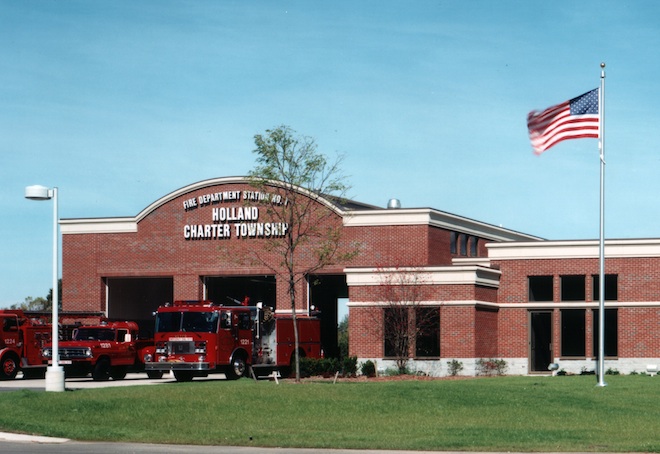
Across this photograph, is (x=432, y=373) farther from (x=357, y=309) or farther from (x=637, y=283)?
(x=637, y=283)

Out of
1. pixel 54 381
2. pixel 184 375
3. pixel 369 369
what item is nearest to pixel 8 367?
pixel 184 375

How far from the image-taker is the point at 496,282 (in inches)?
1983

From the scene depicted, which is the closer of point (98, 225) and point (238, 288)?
point (98, 225)

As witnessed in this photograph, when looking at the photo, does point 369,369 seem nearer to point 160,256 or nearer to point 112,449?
point 160,256

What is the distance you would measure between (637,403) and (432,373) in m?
18.4

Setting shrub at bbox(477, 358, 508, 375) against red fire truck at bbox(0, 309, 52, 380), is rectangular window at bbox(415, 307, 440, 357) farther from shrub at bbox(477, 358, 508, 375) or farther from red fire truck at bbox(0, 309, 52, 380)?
red fire truck at bbox(0, 309, 52, 380)

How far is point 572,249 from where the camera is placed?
4969cm

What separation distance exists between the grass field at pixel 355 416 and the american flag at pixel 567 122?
853 centimetres

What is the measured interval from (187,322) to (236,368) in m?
2.51

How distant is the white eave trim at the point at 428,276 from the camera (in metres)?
47.8

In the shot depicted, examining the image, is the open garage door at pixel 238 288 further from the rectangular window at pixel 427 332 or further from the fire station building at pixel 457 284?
the rectangular window at pixel 427 332

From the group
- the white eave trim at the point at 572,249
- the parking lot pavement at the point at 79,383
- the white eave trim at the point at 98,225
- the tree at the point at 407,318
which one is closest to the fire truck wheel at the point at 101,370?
the parking lot pavement at the point at 79,383

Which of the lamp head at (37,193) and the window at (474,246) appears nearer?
the lamp head at (37,193)

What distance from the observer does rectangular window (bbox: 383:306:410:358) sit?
48188 millimetres
